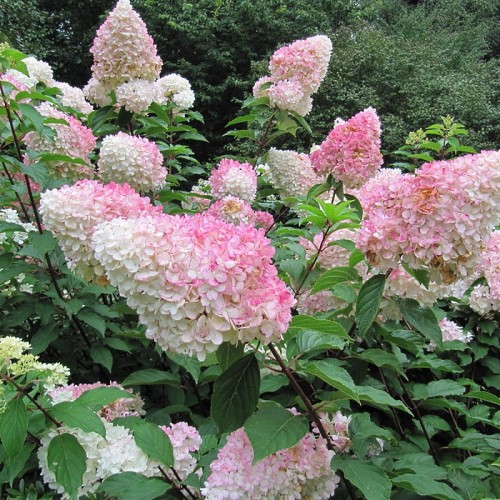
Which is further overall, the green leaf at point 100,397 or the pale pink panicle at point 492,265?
the pale pink panicle at point 492,265

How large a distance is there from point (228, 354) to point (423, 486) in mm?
558

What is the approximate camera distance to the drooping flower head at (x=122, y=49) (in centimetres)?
247

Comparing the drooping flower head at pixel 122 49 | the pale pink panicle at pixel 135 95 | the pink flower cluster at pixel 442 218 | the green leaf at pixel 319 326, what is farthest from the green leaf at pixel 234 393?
the drooping flower head at pixel 122 49

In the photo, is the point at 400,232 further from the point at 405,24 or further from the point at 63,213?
the point at 405,24

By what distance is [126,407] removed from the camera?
1.56m

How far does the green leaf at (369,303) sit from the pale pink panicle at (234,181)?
62.0 inches

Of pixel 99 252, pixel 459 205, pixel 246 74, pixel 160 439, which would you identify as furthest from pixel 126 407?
pixel 246 74

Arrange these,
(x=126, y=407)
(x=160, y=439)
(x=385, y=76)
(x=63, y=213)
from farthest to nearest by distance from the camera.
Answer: (x=385, y=76) < (x=126, y=407) < (x=63, y=213) < (x=160, y=439)

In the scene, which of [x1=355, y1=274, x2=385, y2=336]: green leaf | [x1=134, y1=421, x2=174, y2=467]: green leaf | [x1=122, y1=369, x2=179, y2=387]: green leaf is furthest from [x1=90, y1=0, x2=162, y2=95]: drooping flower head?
[x1=134, y1=421, x2=174, y2=467]: green leaf

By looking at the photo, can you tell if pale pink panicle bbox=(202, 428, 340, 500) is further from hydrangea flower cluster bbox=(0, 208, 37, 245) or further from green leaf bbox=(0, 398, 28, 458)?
hydrangea flower cluster bbox=(0, 208, 37, 245)

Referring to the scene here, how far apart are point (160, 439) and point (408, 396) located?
2.98 feet

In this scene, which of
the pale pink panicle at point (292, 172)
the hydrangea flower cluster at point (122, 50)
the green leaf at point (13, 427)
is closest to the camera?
the green leaf at point (13, 427)

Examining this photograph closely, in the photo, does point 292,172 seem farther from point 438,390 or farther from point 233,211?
point 438,390

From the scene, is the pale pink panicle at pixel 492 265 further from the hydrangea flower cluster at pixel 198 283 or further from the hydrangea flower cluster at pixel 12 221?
the hydrangea flower cluster at pixel 12 221
